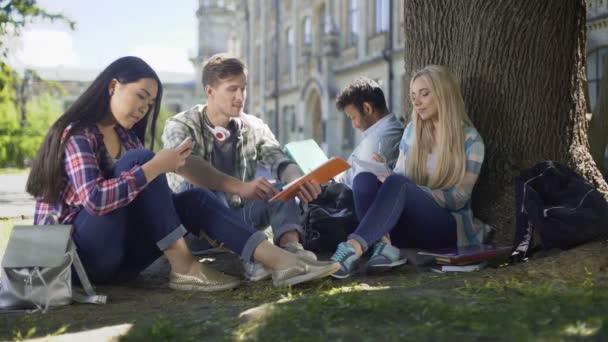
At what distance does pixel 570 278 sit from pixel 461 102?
4.41 feet

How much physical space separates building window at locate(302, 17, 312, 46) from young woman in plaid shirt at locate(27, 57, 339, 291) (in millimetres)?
25701

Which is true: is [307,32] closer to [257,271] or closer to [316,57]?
[316,57]

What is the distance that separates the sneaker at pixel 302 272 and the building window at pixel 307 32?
25995 millimetres

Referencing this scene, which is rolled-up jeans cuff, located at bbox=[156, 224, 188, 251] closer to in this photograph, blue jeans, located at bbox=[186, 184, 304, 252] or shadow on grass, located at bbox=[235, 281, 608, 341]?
blue jeans, located at bbox=[186, 184, 304, 252]

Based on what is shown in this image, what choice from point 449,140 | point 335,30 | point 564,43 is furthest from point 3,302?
point 335,30

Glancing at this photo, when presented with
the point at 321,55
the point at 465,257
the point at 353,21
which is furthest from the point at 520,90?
the point at 321,55

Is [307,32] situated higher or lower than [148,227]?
higher

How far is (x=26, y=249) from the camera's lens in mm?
3395

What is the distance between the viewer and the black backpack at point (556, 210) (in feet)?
12.7

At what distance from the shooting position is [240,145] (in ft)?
15.7

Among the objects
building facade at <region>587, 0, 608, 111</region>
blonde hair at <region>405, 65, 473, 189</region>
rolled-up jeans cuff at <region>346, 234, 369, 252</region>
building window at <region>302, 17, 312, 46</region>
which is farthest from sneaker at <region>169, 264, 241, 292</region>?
building window at <region>302, 17, 312, 46</region>

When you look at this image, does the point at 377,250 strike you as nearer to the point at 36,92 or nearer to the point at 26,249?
the point at 26,249

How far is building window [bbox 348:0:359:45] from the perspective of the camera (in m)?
25.2

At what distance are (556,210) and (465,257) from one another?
569 millimetres
